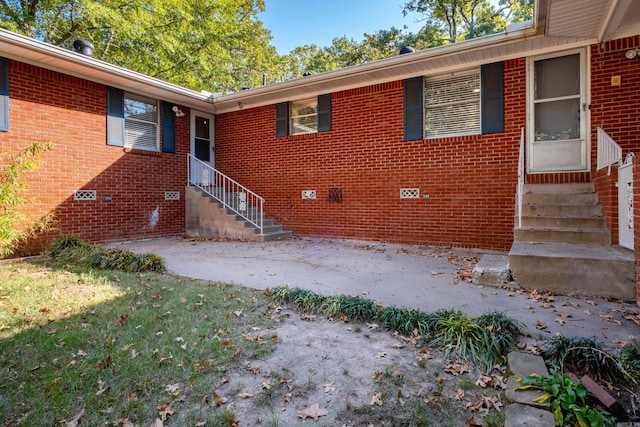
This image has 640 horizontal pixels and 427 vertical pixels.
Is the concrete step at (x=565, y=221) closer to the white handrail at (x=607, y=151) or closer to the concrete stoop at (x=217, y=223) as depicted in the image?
the white handrail at (x=607, y=151)

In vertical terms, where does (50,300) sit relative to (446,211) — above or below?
below

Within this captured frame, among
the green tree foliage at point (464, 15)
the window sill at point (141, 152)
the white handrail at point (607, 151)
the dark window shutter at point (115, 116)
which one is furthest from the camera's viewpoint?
the green tree foliage at point (464, 15)

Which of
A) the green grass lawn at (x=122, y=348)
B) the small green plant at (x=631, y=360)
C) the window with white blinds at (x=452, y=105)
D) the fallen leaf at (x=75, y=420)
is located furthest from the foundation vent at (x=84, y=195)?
the small green plant at (x=631, y=360)

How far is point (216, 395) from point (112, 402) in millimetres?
636

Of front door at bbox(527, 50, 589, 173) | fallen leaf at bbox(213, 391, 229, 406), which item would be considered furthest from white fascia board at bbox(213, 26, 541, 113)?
fallen leaf at bbox(213, 391, 229, 406)

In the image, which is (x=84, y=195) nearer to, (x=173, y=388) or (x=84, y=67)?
(x=84, y=67)

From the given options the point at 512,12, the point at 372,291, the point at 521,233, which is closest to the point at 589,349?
the point at 372,291

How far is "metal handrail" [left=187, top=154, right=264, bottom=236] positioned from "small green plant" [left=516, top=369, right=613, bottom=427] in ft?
24.2

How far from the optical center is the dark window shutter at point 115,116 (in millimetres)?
7852

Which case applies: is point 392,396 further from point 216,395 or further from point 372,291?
point 372,291

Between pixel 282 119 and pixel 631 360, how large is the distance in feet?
27.5

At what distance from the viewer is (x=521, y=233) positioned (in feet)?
16.1

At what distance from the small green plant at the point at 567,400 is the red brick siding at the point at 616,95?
4.66 m

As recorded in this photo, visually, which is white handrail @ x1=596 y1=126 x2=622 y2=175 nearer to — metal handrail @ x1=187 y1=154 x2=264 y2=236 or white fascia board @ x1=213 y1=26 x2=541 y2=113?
white fascia board @ x1=213 y1=26 x2=541 y2=113
